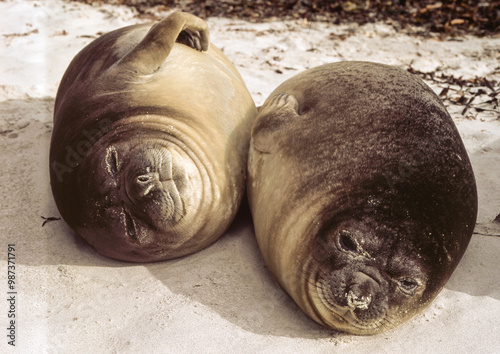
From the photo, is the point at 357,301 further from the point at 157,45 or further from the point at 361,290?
the point at 157,45

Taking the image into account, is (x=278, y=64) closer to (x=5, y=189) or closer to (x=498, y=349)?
(x=5, y=189)

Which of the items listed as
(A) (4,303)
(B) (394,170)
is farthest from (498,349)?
(A) (4,303)

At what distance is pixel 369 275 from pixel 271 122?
103 cm

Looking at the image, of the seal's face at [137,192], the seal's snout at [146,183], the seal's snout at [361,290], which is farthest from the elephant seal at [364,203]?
the seal's snout at [146,183]

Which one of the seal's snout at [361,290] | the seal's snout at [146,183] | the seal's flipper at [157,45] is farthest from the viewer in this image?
the seal's flipper at [157,45]

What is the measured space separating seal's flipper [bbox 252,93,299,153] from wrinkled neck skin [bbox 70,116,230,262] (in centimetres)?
29

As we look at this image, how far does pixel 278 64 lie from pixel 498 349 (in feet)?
12.2

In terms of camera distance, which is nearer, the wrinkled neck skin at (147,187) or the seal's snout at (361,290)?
the seal's snout at (361,290)

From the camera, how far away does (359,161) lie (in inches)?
102

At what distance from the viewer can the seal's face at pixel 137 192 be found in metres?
2.74

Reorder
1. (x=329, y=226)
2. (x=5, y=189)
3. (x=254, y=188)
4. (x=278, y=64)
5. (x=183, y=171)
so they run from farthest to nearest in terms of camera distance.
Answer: (x=278, y=64)
(x=5, y=189)
(x=254, y=188)
(x=183, y=171)
(x=329, y=226)

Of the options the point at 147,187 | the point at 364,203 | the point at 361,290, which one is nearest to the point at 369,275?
the point at 361,290

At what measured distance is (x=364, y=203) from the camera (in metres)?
2.45

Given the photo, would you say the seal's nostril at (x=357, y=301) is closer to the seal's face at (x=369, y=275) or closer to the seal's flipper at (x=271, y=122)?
the seal's face at (x=369, y=275)
